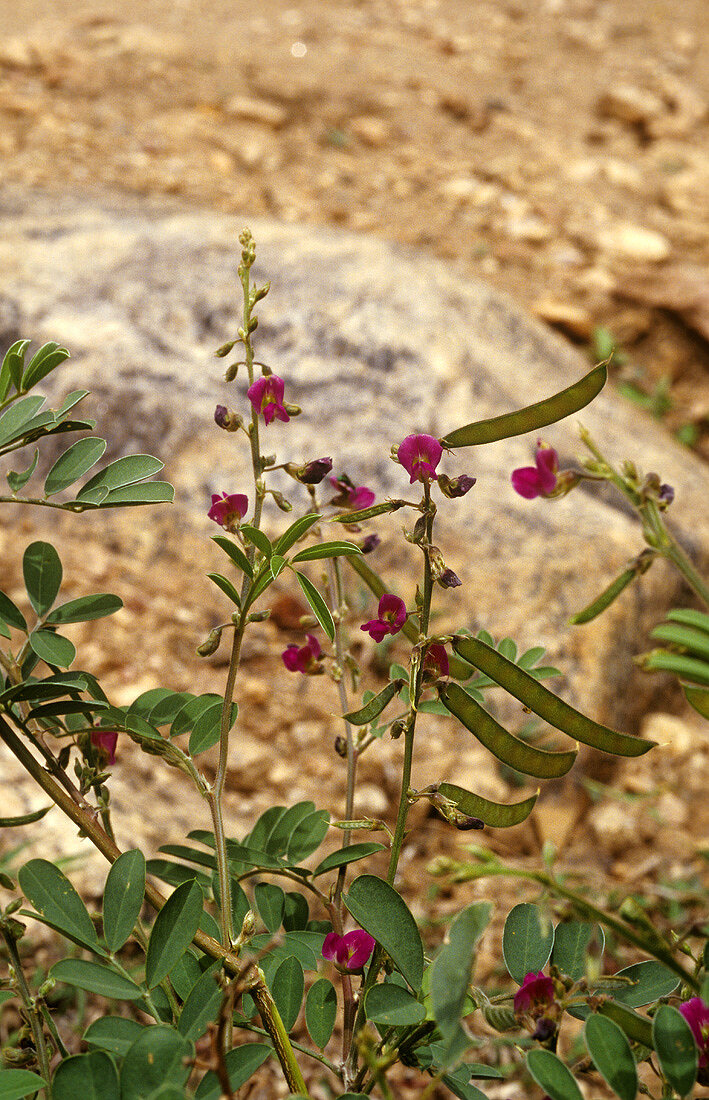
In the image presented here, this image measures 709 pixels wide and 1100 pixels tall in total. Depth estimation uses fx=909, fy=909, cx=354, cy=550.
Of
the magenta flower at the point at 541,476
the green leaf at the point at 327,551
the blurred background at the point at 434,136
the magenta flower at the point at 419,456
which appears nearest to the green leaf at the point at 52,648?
the green leaf at the point at 327,551

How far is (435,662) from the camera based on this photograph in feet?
2.34

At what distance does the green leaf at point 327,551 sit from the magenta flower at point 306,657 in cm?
20

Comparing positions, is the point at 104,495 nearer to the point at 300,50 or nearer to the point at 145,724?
the point at 145,724

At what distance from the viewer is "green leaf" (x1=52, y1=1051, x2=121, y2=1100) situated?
1.81 feet

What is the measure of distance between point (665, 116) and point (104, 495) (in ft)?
15.7

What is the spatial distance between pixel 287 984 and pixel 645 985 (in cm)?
28

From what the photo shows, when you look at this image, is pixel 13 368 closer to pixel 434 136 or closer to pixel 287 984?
pixel 287 984

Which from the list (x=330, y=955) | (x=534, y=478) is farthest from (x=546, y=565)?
(x=330, y=955)

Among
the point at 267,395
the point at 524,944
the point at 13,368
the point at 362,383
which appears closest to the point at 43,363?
the point at 13,368

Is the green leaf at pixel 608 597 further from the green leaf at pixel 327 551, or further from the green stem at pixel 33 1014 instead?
the green stem at pixel 33 1014

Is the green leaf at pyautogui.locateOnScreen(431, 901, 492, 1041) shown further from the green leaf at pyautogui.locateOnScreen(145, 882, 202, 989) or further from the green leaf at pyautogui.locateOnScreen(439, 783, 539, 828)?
the green leaf at pyautogui.locateOnScreen(145, 882, 202, 989)

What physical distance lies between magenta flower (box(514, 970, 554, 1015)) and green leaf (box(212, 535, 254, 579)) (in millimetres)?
356

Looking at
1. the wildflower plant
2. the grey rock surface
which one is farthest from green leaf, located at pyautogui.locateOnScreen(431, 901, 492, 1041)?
the grey rock surface

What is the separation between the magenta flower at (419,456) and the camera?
71 centimetres
